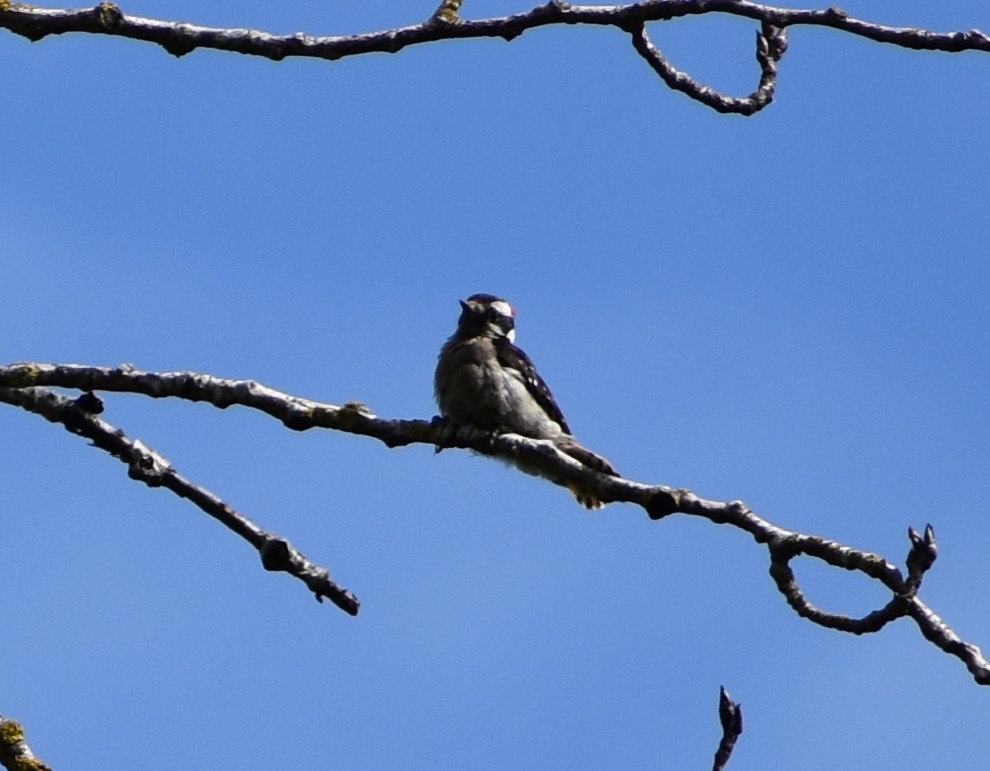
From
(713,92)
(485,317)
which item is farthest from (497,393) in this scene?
(713,92)

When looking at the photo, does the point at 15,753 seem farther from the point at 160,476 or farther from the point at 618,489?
the point at 618,489

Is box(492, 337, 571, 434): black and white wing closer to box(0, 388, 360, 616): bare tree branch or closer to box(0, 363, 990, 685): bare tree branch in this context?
box(0, 363, 990, 685): bare tree branch

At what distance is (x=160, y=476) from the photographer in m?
5.42

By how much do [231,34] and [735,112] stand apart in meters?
1.85

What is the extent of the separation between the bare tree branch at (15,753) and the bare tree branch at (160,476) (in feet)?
2.68

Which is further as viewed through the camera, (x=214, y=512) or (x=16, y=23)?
(x=16, y=23)

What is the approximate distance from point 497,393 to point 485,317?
1.36 meters

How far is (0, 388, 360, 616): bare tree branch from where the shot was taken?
523 centimetres

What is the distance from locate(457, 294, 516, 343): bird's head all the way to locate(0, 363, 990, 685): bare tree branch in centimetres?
473

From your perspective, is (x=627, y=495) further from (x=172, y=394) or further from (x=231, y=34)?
(x=231, y=34)

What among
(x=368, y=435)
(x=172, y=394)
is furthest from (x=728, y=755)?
(x=172, y=394)

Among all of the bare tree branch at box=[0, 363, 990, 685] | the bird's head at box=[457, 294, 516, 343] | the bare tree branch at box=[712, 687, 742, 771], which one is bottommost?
the bare tree branch at box=[712, 687, 742, 771]

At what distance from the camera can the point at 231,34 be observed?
5797 millimetres

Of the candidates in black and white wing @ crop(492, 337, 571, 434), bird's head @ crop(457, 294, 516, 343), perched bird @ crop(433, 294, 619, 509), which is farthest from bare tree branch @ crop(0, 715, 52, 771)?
bird's head @ crop(457, 294, 516, 343)
